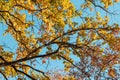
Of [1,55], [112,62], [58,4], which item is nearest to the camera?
[58,4]

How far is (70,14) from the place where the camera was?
16.5 m

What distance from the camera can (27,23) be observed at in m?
17.3

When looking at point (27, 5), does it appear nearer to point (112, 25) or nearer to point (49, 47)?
point (49, 47)

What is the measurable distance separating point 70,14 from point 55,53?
1.74m

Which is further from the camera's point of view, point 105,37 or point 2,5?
point 105,37

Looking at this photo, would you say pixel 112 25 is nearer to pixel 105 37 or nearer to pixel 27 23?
pixel 105 37

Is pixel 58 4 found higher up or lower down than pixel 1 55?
higher up

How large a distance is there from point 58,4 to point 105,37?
2787mm

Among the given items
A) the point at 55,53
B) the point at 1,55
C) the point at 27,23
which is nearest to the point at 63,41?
the point at 55,53

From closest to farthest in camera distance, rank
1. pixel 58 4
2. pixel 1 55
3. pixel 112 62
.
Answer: pixel 58 4
pixel 112 62
pixel 1 55

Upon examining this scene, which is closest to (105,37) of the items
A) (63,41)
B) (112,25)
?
(112,25)

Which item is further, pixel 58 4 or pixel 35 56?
pixel 35 56

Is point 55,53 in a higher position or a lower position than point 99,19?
lower

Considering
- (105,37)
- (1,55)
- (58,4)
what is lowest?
(1,55)
